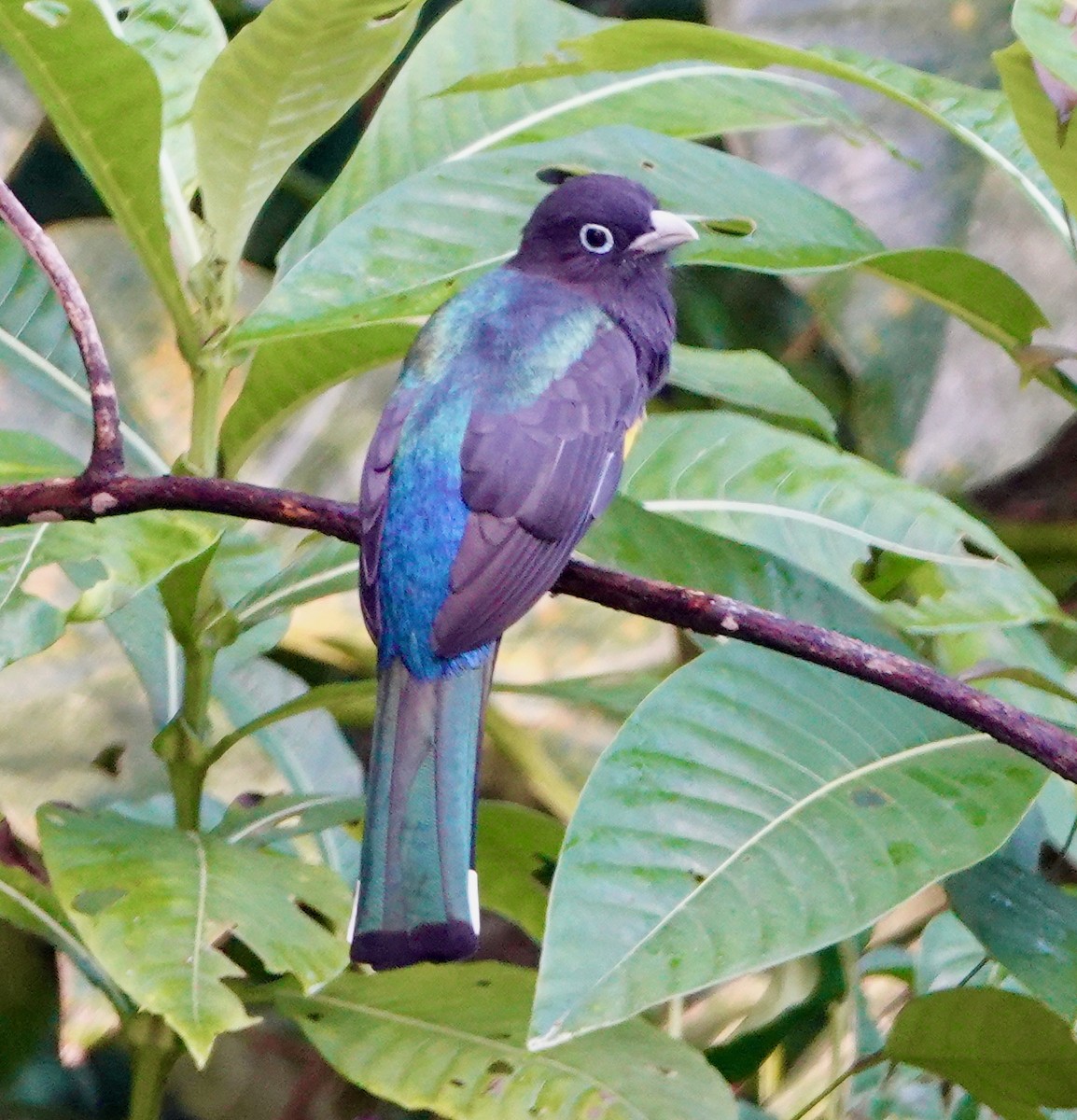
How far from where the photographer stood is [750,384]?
2.17 metres

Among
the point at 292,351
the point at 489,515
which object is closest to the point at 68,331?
the point at 292,351

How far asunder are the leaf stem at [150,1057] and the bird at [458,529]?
409 millimetres

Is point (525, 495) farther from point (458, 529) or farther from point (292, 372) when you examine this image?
point (292, 372)

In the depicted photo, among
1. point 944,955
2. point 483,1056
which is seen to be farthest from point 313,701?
Result: point 944,955

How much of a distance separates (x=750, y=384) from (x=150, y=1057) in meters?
1.16

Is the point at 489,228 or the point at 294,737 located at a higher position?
the point at 489,228

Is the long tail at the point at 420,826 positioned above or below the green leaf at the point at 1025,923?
above

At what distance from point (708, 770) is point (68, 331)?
106 centimetres

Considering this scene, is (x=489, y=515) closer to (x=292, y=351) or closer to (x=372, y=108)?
(x=292, y=351)

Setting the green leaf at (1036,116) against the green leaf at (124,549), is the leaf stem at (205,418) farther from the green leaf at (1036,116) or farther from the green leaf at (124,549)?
the green leaf at (1036,116)

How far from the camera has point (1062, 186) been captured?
1895 millimetres

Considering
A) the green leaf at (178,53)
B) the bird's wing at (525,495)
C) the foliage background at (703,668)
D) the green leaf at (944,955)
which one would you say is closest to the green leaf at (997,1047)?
the foliage background at (703,668)

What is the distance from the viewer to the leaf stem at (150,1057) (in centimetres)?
190

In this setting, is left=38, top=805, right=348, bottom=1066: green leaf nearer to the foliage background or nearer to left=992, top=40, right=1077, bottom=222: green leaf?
the foliage background
